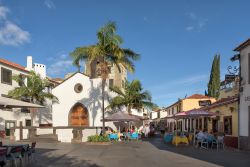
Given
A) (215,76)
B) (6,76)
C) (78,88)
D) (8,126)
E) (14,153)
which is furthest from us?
(215,76)

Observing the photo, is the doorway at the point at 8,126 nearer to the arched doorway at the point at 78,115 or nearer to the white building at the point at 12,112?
the white building at the point at 12,112

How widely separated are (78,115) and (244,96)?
20441 mm

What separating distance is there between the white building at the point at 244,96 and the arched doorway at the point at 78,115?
1899 cm

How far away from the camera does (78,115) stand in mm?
36688

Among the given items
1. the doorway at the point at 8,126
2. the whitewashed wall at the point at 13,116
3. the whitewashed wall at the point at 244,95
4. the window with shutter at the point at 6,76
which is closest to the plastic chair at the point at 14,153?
the whitewashed wall at the point at 244,95

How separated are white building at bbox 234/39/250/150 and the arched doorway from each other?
18994mm

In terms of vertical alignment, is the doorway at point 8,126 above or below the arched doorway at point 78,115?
below

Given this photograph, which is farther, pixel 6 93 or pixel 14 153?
pixel 6 93

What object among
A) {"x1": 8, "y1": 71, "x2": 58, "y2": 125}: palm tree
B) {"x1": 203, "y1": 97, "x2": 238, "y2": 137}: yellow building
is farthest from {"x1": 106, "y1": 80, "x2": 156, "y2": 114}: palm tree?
{"x1": 203, "y1": 97, "x2": 238, "y2": 137}: yellow building

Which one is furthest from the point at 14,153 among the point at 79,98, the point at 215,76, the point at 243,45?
the point at 215,76

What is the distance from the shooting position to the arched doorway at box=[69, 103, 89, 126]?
119 feet

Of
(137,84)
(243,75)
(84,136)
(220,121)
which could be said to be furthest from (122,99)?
(243,75)

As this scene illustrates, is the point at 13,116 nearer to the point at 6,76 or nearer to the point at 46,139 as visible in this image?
the point at 6,76

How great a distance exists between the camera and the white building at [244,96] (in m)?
19.8
